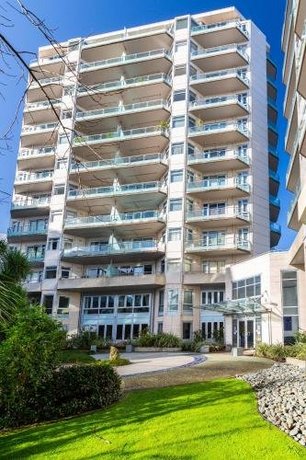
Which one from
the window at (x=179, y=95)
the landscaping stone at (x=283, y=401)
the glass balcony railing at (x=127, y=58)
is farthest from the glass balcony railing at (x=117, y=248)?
the landscaping stone at (x=283, y=401)

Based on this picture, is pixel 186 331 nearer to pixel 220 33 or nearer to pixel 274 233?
pixel 274 233

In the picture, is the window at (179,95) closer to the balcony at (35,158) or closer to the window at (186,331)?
the balcony at (35,158)

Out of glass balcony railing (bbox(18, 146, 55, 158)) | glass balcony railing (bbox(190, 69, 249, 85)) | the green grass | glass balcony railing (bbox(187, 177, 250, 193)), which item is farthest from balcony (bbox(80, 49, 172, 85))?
the green grass

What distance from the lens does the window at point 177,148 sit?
1881 inches

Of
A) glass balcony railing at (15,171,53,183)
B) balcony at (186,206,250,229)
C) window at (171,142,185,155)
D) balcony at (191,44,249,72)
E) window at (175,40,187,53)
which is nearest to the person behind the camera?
balcony at (186,206,250,229)

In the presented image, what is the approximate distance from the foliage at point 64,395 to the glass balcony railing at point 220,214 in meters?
32.7

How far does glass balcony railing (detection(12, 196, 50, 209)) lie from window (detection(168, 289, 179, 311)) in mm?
18801

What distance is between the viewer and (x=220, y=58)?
49.5 metres

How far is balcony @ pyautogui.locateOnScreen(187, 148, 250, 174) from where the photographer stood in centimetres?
4538

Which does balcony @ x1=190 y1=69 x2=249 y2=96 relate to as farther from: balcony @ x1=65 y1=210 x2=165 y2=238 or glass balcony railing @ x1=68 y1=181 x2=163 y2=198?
balcony @ x1=65 y1=210 x2=165 y2=238

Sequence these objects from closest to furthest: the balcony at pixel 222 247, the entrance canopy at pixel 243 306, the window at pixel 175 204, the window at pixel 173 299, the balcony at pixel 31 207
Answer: the entrance canopy at pixel 243 306
the balcony at pixel 222 247
the window at pixel 173 299
the window at pixel 175 204
the balcony at pixel 31 207

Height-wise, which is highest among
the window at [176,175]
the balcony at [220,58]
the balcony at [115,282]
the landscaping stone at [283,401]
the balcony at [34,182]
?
the balcony at [220,58]

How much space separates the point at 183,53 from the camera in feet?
168

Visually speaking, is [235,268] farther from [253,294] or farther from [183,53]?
[183,53]
